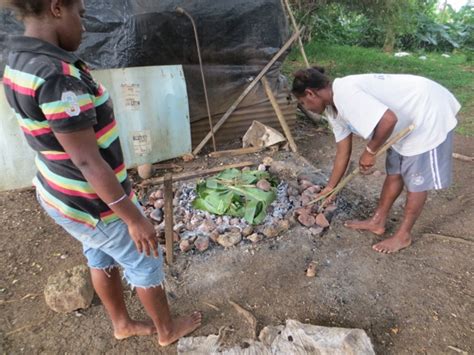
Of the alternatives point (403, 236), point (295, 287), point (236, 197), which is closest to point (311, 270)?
point (295, 287)

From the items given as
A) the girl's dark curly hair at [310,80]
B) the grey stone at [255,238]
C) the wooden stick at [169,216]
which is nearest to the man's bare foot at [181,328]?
the wooden stick at [169,216]

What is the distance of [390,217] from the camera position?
3000 millimetres

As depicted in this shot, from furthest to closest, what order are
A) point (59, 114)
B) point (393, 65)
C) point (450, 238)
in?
1. point (393, 65)
2. point (450, 238)
3. point (59, 114)

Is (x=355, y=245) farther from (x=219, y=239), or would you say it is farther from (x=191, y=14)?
(x=191, y=14)

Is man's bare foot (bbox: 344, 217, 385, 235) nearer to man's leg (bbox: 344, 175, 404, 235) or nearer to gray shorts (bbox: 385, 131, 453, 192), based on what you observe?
man's leg (bbox: 344, 175, 404, 235)

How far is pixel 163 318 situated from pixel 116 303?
0.87ft

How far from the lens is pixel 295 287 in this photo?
230cm

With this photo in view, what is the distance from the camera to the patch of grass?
697 centimetres

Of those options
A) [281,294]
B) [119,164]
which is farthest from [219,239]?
[119,164]

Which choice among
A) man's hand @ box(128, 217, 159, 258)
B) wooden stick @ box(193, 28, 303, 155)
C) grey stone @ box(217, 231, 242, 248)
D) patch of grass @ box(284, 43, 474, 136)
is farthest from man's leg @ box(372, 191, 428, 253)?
patch of grass @ box(284, 43, 474, 136)

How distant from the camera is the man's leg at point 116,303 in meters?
1.70

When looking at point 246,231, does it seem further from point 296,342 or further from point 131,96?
point 131,96

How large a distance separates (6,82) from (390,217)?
113 inches

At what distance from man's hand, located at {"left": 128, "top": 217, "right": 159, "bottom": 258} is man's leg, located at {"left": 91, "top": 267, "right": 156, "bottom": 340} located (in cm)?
45
